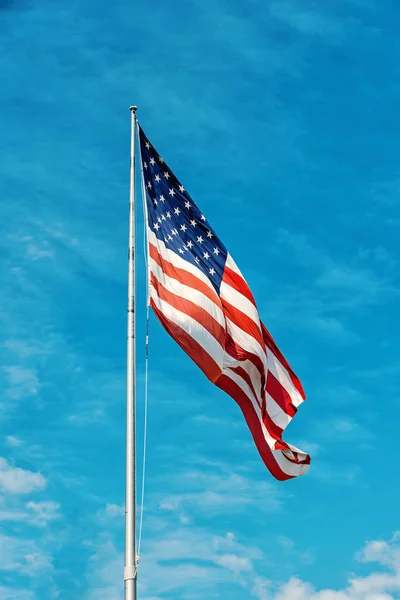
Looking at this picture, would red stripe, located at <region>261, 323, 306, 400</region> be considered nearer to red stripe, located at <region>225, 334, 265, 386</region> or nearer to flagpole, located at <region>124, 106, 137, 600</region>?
red stripe, located at <region>225, 334, 265, 386</region>

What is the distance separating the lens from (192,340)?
82.6ft

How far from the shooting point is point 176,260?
2712 cm

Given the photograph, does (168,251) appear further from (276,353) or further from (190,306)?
(276,353)

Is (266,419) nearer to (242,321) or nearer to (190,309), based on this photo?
(242,321)

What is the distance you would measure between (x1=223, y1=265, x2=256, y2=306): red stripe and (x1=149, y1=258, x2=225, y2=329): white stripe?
2.11 meters

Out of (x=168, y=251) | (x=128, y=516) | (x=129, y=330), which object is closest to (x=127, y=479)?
(x=128, y=516)

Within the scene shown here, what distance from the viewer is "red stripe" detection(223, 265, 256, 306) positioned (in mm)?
28484

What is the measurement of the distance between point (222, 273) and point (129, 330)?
5056mm

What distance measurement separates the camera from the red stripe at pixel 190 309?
83.8 feet

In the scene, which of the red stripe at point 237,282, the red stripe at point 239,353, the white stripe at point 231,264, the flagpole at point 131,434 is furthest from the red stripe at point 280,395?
the flagpole at point 131,434

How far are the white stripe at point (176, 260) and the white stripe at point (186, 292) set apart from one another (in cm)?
65

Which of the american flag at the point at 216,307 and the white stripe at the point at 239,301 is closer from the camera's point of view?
the american flag at the point at 216,307

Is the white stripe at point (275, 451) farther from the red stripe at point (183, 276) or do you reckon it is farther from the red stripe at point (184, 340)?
the red stripe at point (183, 276)

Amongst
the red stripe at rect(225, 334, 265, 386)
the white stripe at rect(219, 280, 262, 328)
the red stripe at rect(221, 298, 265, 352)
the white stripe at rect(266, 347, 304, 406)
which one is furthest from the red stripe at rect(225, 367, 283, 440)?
the white stripe at rect(219, 280, 262, 328)
